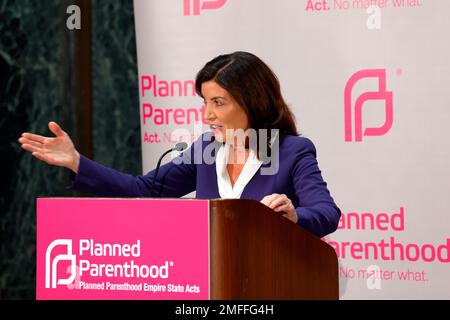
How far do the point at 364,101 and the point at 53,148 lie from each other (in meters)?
1.69

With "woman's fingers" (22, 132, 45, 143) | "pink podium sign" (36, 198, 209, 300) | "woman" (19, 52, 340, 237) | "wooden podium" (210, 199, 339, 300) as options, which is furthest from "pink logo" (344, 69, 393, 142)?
"pink podium sign" (36, 198, 209, 300)

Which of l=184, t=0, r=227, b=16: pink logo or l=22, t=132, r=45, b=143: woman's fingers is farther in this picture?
l=184, t=0, r=227, b=16: pink logo

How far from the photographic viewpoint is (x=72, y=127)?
4.89 metres

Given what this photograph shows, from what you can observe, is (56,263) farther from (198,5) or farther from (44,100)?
(44,100)

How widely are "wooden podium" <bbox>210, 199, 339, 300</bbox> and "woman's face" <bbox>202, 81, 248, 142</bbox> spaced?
0.63 metres

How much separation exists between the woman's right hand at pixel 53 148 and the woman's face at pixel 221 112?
0.51m

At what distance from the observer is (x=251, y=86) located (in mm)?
3156

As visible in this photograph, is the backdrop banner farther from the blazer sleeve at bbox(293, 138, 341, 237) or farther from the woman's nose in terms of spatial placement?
the woman's nose

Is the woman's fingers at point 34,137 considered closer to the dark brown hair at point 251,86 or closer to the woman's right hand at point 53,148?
the woman's right hand at point 53,148

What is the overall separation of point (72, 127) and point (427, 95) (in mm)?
2038

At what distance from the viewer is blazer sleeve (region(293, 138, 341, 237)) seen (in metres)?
2.84

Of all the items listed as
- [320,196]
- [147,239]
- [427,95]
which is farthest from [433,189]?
[147,239]

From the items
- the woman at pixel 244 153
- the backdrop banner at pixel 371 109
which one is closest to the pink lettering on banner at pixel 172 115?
the backdrop banner at pixel 371 109
